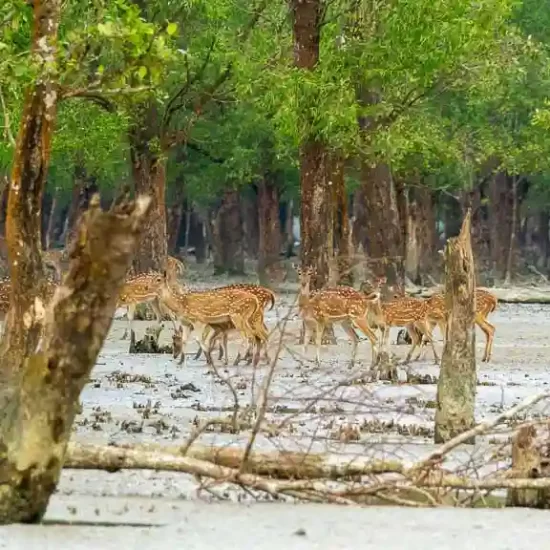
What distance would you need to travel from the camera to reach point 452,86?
2944 centimetres

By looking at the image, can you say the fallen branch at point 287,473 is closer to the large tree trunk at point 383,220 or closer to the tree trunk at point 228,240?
the large tree trunk at point 383,220

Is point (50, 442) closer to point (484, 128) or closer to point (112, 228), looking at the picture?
point (112, 228)

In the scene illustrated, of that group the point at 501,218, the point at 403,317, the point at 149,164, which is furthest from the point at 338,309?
the point at 501,218

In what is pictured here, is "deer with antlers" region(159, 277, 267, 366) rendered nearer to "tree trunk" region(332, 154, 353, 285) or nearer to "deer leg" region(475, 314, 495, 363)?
"deer leg" region(475, 314, 495, 363)

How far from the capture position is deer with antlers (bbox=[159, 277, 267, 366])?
22125mm

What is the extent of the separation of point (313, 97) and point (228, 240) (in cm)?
3139

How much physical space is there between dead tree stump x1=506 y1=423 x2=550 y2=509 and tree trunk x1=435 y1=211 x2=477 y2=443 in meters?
2.86

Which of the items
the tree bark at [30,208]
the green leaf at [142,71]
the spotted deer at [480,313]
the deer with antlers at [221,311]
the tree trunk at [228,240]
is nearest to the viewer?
the green leaf at [142,71]

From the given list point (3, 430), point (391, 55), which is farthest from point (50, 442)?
point (391, 55)

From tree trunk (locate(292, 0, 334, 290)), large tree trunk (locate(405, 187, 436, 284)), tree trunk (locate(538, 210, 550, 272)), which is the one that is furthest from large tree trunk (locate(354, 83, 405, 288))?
tree trunk (locate(538, 210, 550, 272))

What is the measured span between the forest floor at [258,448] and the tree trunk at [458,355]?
248 mm

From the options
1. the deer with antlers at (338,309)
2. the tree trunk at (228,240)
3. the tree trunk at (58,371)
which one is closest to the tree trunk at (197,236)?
the tree trunk at (228,240)

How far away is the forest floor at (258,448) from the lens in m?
8.09

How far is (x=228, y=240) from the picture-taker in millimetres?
56938
